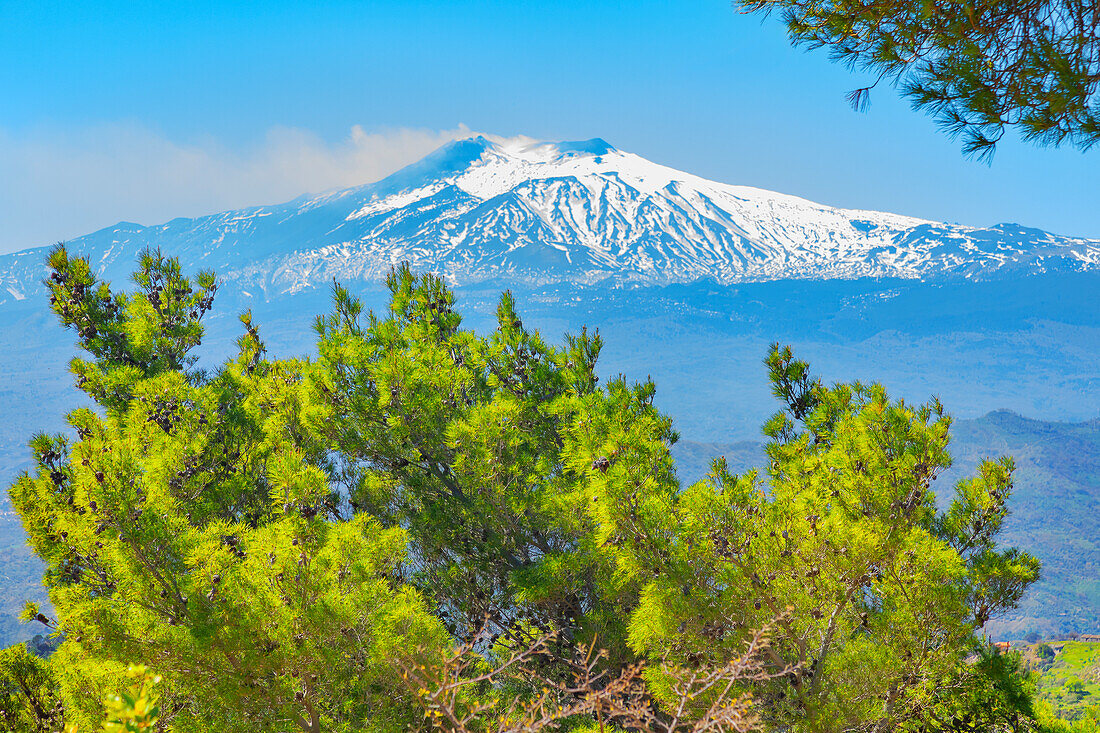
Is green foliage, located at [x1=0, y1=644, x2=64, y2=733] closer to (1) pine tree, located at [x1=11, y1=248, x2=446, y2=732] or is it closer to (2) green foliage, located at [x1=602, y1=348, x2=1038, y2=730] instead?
(1) pine tree, located at [x1=11, y1=248, x2=446, y2=732]

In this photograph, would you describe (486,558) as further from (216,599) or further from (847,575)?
(847,575)

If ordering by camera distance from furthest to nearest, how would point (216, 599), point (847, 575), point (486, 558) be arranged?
point (486, 558), point (847, 575), point (216, 599)

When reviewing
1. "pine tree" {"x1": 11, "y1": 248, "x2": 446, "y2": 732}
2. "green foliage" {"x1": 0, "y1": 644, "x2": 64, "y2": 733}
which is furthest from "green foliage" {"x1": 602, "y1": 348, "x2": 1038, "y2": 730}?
"green foliage" {"x1": 0, "y1": 644, "x2": 64, "y2": 733}

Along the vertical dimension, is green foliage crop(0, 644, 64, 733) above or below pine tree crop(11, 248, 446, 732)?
below

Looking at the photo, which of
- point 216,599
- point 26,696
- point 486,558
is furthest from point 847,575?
point 26,696

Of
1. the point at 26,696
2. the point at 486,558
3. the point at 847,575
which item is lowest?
the point at 486,558

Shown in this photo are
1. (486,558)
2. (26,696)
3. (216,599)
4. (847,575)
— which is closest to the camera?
(216,599)

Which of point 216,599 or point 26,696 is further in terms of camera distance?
point 26,696

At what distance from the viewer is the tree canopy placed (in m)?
4.56

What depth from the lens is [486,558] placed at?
8.05 metres

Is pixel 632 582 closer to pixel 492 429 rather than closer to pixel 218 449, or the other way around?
pixel 492 429

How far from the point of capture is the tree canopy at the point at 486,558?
456 centimetres

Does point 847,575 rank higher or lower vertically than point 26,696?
higher

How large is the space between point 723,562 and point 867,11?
165 inches
